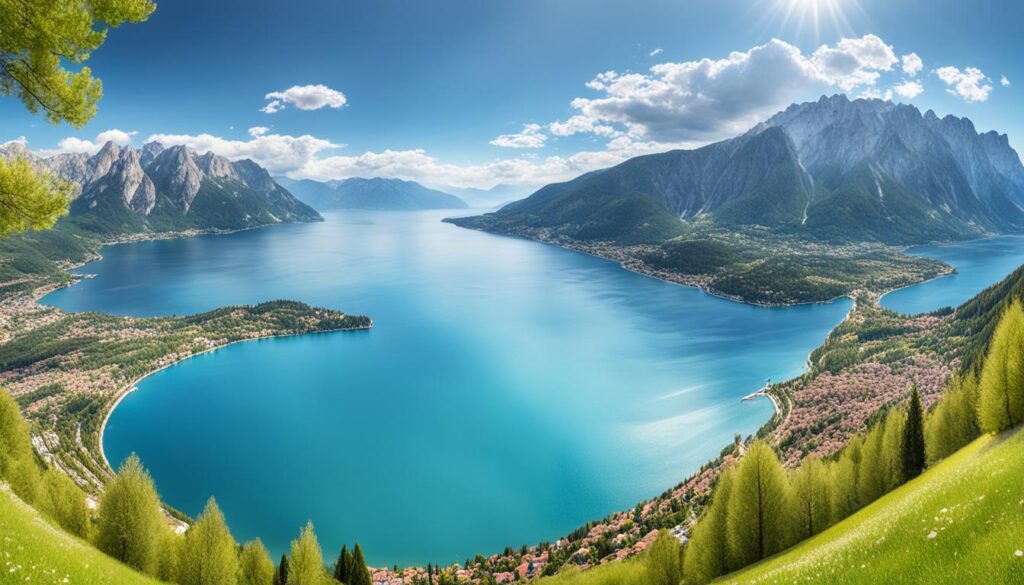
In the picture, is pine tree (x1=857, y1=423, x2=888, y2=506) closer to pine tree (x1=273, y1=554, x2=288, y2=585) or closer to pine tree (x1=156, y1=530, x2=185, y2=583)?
pine tree (x1=273, y1=554, x2=288, y2=585)

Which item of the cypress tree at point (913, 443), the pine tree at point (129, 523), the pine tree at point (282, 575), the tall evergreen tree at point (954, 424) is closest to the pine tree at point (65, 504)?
the pine tree at point (129, 523)

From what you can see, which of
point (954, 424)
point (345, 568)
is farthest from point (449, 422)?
point (954, 424)

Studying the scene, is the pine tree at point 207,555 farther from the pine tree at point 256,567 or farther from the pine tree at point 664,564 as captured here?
the pine tree at point 664,564

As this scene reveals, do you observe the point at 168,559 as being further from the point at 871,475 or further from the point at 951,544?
the point at 871,475

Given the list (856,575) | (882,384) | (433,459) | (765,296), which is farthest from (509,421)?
(765,296)

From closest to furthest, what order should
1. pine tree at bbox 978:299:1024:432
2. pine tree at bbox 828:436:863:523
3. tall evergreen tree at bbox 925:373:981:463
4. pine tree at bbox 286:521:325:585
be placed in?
pine tree at bbox 978:299:1024:432
pine tree at bbox 286:521:325:585
tall evergreen tree at bbox 925:373:981:463
pine tree at bbox 828:436:863:523

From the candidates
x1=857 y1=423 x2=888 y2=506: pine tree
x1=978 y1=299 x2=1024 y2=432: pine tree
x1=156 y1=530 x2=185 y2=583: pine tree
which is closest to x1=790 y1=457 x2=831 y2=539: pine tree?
x1=857 y1=423 x2=888 y2=506: pine tree

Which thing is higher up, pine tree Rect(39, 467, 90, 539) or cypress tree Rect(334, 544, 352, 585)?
pine tree Rect(39, 467, 90, 539)
